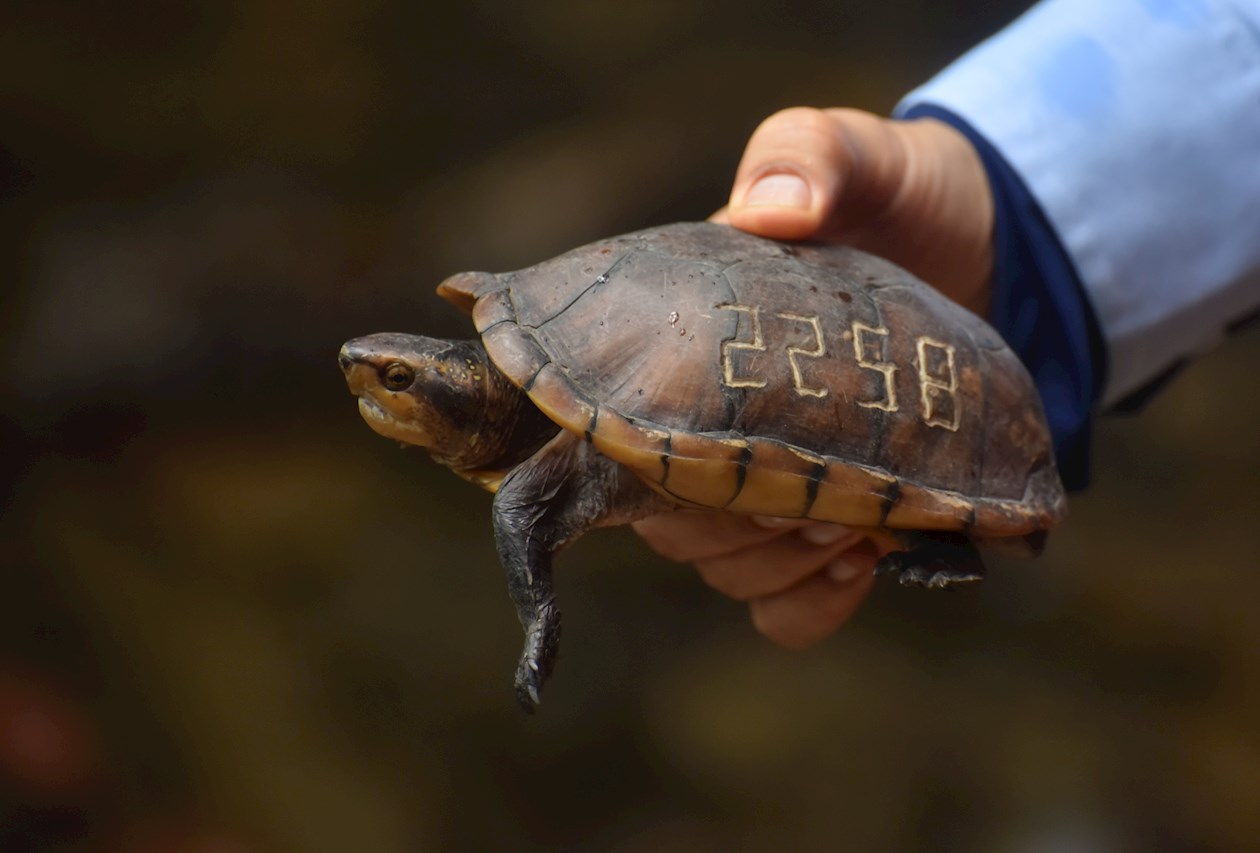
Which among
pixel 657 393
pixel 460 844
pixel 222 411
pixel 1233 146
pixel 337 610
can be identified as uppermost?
pixel 657 393

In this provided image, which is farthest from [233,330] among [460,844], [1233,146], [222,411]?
[1233,146]

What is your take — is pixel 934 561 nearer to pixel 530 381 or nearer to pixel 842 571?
pixel 842 571

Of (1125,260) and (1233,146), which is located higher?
(1233,146)

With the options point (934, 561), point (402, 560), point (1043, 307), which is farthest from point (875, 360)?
point (402, 560)

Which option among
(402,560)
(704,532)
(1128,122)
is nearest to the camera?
(704,532)

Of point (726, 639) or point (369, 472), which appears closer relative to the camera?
point (369, 472)

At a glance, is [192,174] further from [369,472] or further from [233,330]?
[369,472]

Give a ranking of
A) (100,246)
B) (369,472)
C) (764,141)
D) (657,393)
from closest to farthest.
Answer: (657,393) → (764,141) → (100,246) → (369,472)
